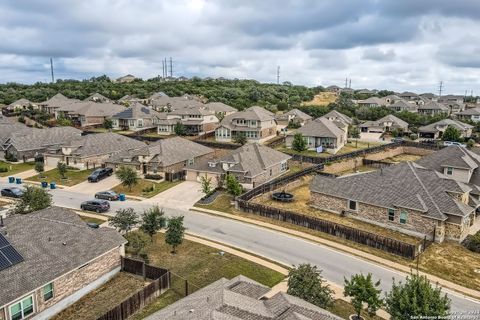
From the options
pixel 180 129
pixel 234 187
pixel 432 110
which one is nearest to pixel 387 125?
pixel 432 110

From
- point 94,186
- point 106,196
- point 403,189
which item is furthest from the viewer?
point 94,186

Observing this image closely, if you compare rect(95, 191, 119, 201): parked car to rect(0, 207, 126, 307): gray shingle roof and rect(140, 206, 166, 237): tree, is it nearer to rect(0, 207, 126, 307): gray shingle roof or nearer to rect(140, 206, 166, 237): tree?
rect(140, 206, 166, 237): tree

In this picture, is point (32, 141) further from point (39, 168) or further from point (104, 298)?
point (104, 298)

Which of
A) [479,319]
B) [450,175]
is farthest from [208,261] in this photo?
[450,175]

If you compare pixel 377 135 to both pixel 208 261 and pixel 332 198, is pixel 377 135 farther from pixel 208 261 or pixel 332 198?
pixel 208 261

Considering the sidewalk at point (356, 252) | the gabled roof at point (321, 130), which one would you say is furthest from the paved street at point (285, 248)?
the gabled roof at point (321, 130)

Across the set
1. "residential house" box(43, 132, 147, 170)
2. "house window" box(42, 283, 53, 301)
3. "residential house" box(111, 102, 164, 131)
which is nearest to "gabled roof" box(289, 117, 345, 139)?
"residential house" box(43, 132, 147, 170)
